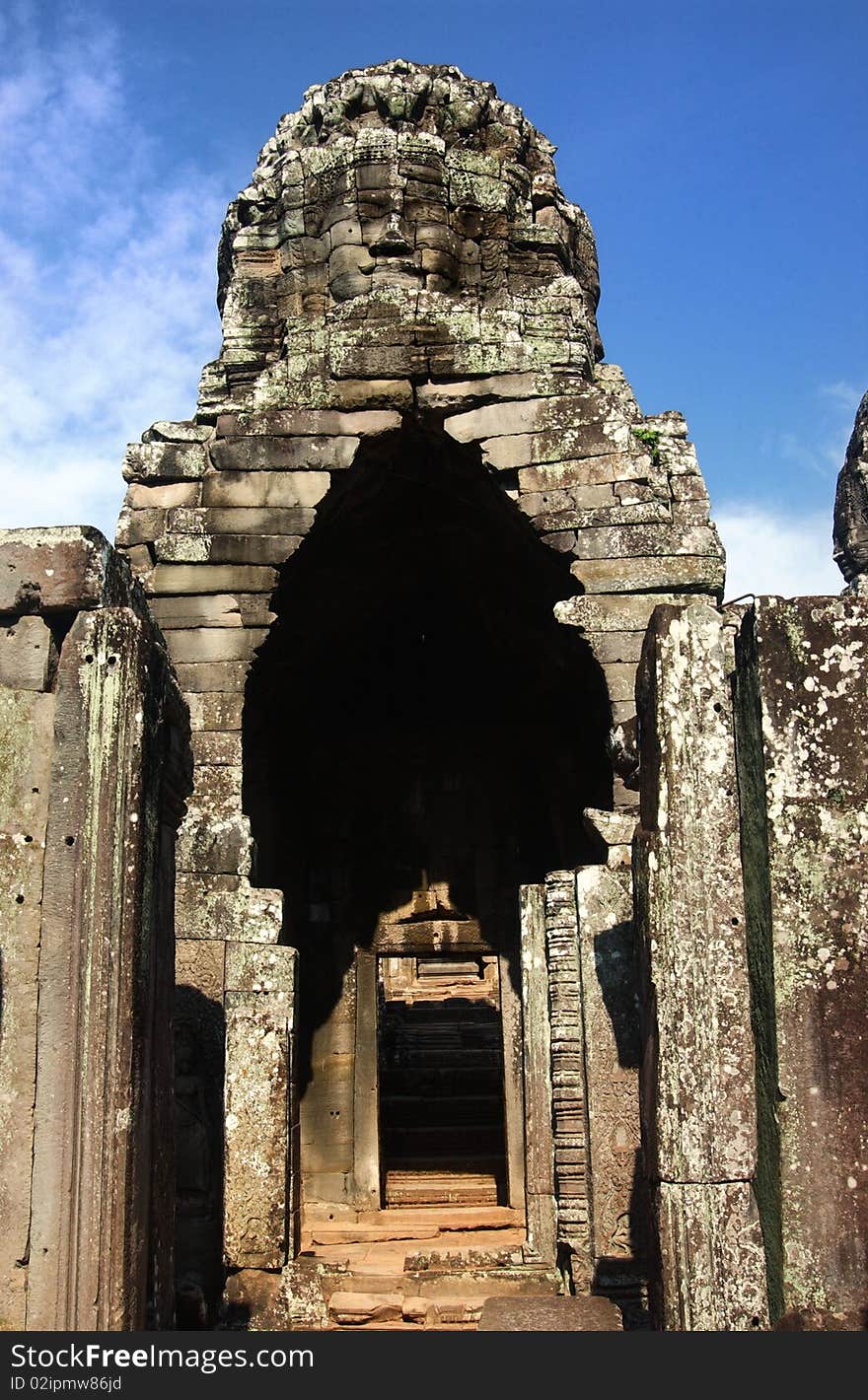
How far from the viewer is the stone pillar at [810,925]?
12.7 ft

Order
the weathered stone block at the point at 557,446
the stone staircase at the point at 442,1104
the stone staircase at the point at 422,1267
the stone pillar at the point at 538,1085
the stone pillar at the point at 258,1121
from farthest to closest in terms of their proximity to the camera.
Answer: the stone staircase at the point at 442,1104
the stone pillar at the point at 538,1085
the weathered stone block at the point at 557,446
the stone staircase at the point at 422,1267
the stone pillar at the point at 258,1121

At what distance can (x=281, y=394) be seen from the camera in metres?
9.35

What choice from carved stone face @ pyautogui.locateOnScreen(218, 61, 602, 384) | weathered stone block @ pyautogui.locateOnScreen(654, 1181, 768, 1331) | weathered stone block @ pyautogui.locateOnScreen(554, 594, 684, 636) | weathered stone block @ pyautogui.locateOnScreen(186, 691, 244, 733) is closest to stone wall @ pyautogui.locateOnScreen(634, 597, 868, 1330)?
weathered stone block @ pyautogui.locateOnScreen(654, 1181, 768, 1331)

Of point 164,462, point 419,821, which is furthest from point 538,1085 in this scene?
point 164,462

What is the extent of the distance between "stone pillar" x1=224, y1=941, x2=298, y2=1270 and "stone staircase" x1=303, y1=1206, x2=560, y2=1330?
0.61 metres

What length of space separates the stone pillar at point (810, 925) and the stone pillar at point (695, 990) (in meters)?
0.07

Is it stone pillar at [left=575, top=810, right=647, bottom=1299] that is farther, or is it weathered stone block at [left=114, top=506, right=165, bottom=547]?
weathered stone block at [left=114, top=506, right=165, bottom=547]

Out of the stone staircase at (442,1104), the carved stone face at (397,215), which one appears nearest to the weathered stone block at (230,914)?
the carved stone face at (397,215)

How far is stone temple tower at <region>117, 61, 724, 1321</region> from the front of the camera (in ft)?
26.1

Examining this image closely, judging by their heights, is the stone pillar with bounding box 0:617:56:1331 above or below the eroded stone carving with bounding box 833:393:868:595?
below

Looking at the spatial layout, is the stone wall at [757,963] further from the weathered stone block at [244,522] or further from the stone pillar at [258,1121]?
the weathered stone block at [244,522]

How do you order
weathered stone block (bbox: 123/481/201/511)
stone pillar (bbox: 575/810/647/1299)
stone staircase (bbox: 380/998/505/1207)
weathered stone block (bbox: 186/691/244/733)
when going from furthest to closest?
stone staircase (bbox: 380/998/505/1207), weathered stone block (bbox: 123/481/201/511), weathered stone block (bbox: 186/691/244/733), stone pillar (bbox: 575/810/647/1299)

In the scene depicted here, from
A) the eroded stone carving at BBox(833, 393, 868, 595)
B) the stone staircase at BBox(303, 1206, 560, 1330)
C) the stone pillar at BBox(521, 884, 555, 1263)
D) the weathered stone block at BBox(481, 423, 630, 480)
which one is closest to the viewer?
the stone staircase at BBox(303, 1206, 560, 1330)

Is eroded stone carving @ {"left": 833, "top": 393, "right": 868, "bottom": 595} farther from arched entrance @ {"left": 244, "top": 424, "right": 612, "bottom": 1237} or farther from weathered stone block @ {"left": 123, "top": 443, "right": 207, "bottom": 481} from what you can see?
weathered stone block @ {"left": 123, "top": 443, "right": 207, "bottom": 481}
